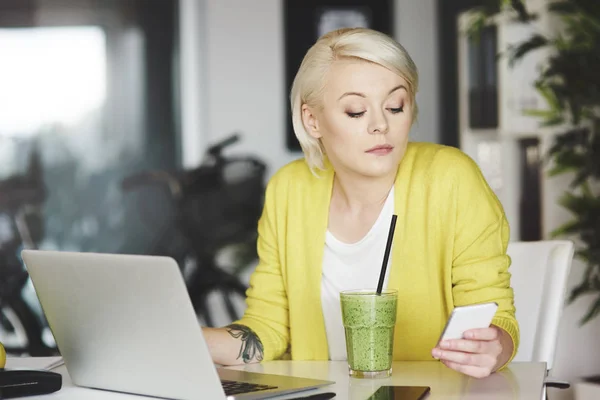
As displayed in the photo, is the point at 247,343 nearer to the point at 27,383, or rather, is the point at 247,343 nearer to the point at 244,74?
the point at 27,383

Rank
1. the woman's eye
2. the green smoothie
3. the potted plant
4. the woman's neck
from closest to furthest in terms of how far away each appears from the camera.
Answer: the green smoothie, the woman's eye, the woman's neck, the potted plant

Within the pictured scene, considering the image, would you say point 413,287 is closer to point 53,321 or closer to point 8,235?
point 53,321

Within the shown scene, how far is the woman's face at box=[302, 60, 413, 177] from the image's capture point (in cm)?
173

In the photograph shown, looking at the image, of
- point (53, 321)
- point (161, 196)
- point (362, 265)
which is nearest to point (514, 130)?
point (161, 196)

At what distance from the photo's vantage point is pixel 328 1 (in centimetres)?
502

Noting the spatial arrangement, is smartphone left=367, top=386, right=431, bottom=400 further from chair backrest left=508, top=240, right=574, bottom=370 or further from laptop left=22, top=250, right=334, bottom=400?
chair backrest left=508, top=240, right=574, bottom=370

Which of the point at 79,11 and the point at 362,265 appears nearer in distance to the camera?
the point at 362,265

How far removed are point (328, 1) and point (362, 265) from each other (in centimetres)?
339

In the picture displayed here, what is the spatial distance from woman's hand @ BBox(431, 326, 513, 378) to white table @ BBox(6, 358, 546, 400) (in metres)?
0.02

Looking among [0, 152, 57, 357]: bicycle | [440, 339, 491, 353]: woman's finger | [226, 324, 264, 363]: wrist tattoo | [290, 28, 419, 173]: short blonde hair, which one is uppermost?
[290, 28, 419, 173]: short blonde hair

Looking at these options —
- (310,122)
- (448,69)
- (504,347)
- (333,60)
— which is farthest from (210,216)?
(504,347)

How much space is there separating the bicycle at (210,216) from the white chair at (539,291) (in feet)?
10.3

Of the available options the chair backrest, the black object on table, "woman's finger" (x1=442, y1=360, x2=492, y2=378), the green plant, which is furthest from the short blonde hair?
the green plant

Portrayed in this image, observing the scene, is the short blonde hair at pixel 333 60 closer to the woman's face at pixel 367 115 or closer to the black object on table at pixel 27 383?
the woman's face at pixel 367 115
